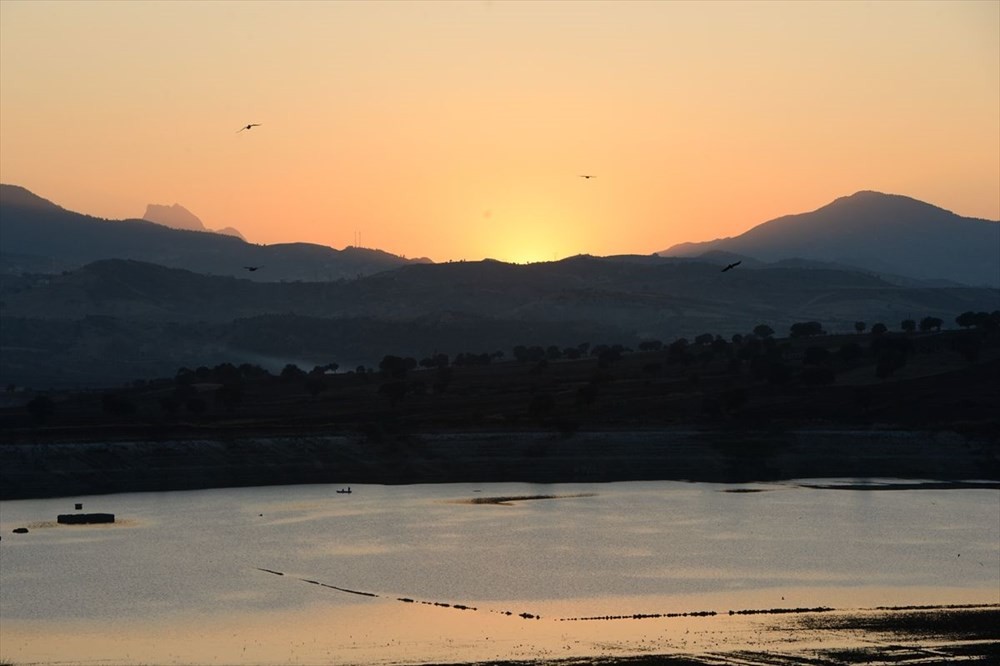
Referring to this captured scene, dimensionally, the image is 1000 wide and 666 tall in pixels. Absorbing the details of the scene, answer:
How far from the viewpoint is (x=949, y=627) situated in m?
71.7

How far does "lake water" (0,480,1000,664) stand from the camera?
70.8m

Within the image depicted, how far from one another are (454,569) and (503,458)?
197 ft

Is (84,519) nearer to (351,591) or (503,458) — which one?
(351,591)

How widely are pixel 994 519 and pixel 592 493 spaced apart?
114 feet

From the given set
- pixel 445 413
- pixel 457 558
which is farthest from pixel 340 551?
pixel 445 413

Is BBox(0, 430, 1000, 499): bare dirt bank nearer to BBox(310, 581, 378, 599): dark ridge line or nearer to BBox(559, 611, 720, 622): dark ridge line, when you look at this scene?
BBox(310, 581, 378, 599): dark ridge line

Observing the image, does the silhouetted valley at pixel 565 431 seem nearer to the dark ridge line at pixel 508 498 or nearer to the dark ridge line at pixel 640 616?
the dark ridge line at pixel 508 498

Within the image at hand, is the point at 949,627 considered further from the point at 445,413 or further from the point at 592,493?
the point at 445,413

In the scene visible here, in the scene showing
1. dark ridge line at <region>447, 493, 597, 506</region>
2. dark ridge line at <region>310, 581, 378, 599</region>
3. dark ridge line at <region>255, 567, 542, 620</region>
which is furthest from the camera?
dark ridge line at <region>447, 493, 597, 506</region>

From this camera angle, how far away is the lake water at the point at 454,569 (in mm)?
70812

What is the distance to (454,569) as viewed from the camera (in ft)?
300

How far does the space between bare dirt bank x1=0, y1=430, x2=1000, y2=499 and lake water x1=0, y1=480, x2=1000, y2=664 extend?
855 centimetres

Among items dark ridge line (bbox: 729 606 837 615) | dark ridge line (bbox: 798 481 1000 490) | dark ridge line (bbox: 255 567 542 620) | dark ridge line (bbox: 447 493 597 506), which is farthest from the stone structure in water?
dark ridge line (bbox: 798 481 1000 490)

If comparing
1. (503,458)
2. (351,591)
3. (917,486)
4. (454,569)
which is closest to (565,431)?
(503,458)
